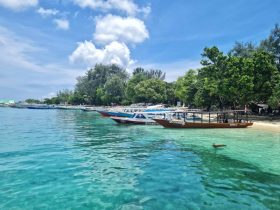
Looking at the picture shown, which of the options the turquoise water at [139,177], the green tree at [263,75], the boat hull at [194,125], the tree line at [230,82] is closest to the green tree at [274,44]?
the tree line at [230,82]

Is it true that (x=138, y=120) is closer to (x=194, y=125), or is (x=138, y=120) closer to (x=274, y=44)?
(x=194, y=125)

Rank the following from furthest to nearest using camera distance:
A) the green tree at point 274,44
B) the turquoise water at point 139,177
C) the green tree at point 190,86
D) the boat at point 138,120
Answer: the green tree at point 190,86 → the green tree at point 274,44 → the boat at point 138,120 → the turquoise water at point 139,177

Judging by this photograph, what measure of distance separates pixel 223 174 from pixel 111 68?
129 metres

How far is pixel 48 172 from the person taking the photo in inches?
577

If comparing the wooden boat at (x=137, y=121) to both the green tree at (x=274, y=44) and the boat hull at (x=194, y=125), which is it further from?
the green tree at (x=274, y=44)

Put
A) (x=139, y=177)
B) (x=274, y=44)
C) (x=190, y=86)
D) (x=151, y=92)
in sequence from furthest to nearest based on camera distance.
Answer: (x=151, y=92), (x=190, y=86), (x=274, y=44), (x=139, y=177)

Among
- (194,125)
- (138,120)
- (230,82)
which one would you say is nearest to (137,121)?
(138,120)

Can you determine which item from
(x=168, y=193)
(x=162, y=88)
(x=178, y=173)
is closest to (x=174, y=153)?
(x=178, y=173)

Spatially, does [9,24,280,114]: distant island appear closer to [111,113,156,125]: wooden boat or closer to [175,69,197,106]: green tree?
A: [175,69,197,106]: green tree

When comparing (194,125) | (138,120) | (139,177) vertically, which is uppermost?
(138,120)

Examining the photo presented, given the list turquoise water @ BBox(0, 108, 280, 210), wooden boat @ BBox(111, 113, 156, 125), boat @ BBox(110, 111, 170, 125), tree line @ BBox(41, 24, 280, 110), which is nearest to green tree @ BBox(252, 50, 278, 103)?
tree line @ BBox(41, 24, 280, 110)

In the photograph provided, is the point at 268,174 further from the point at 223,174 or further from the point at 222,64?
the point at 222,64

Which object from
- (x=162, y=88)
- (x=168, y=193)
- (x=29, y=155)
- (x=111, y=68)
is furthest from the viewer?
(x=111, y=68)

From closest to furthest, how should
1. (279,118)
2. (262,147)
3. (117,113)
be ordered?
(262,147)
(279,118)
(117,113)
